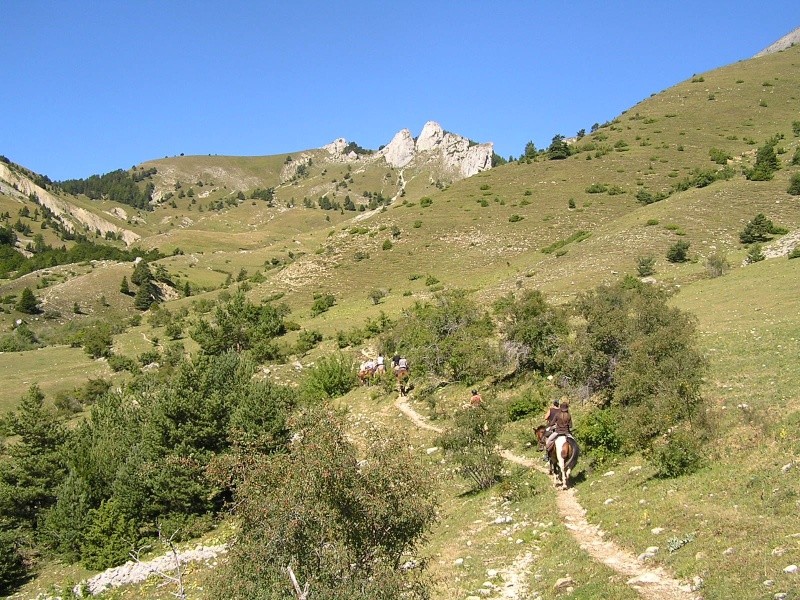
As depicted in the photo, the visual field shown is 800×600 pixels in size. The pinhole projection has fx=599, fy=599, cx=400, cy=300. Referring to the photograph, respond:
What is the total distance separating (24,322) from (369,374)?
61.6 metres

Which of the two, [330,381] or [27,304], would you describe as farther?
[27,304]

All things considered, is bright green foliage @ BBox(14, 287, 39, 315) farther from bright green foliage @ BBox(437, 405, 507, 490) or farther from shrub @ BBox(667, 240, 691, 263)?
bright green foliage @ BBox(437, 405, 507, 490)

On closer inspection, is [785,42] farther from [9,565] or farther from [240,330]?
[9,565]

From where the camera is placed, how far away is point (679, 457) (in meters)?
11.0

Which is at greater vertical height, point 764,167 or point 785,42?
point 785,42

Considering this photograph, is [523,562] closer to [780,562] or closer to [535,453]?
[780,562]

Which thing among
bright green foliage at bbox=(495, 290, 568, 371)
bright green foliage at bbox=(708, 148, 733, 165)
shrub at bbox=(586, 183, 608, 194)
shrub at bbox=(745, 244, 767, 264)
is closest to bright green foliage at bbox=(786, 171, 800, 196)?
shrub at bbox=(745, 244, 767, 264)

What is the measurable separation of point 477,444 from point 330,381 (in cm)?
1740

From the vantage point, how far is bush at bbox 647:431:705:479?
432 inches

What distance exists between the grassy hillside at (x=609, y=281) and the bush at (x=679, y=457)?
0.78 feet

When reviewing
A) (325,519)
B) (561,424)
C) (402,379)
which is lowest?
(561,424)

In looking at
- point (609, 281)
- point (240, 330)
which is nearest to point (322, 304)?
point (240, 330)

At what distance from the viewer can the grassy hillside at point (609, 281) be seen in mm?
9164

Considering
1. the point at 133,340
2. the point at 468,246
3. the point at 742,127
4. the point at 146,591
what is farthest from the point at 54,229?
the point at 146,591
